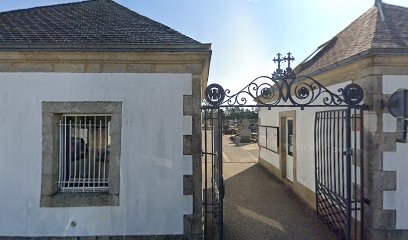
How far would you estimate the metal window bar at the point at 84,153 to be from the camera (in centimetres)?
399

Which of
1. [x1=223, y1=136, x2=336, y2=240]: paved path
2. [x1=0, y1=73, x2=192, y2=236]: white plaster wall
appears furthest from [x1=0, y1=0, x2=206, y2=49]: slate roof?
[x1=223, y1=136, x2=336, y2=240]: paved path

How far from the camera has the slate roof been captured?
3832 millimetres

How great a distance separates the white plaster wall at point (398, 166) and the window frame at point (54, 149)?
3.99 metres

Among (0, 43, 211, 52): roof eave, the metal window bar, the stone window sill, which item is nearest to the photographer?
(0, 43, 211, 52): roof eave

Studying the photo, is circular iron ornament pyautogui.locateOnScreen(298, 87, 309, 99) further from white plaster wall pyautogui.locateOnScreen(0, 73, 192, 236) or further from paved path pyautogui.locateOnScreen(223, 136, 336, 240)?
paved path pyautogui.locateOnScreen(223, 136, 336, 240)

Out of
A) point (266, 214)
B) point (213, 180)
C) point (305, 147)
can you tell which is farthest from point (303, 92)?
point (266, 214)

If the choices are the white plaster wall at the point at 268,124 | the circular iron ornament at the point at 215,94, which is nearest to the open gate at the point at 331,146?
the circular iron ornament at the point at 215,94

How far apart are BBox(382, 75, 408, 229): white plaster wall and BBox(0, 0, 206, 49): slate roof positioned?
3000mm

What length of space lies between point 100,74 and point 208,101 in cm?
169

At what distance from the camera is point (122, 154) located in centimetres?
387

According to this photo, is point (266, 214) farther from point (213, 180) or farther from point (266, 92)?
point (266, 92)

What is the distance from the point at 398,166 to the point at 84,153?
4.82 m

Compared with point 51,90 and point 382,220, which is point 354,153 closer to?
point 382,220

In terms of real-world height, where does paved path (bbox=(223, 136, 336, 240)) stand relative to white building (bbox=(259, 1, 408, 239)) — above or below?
below
